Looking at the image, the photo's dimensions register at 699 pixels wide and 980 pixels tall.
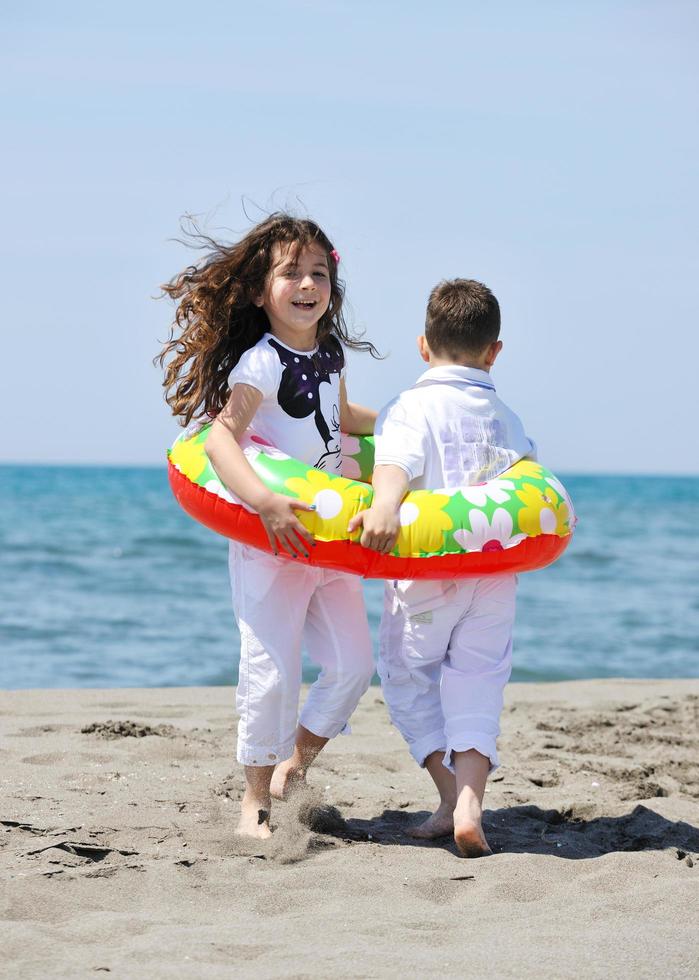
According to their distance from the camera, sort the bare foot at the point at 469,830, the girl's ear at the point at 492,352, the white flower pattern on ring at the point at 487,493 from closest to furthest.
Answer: the bare foot at the point at 469,830, the white flower pattern on ring at the point at 487,493, the girl's ear at the point at 492,352

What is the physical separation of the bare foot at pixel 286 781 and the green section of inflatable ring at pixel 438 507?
3.15ft

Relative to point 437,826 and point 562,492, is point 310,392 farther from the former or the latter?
point 437,826

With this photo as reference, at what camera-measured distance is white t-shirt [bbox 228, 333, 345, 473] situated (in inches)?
142

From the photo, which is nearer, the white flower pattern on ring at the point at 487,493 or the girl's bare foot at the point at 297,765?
the white flower pattern on ring at the point at 487,493

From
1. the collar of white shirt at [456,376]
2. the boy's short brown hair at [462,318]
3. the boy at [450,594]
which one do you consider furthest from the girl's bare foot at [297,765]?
the boy's short brown hair at [462,318]

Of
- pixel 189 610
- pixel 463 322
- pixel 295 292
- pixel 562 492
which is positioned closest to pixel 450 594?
pixel 562 492

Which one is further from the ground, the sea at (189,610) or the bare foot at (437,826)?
the bare foot at (437,826)

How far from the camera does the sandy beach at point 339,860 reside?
2539 mm

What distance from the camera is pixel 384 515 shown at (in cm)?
339

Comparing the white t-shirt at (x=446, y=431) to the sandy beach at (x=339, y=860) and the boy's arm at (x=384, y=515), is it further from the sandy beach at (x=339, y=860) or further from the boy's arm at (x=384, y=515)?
the sandy beach at (x=339, y=860)

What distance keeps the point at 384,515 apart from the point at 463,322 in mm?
697

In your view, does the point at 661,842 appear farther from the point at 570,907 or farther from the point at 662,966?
the point at 662,966

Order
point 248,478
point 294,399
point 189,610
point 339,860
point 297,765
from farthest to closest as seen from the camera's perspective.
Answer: point 189,610 → point 297,765 → point 294,399 → point 248,478 → point 339,860

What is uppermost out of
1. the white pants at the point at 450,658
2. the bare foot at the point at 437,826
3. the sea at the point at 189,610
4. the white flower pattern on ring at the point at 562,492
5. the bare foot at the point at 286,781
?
the white flower pattern on ring at the point at 562,492
